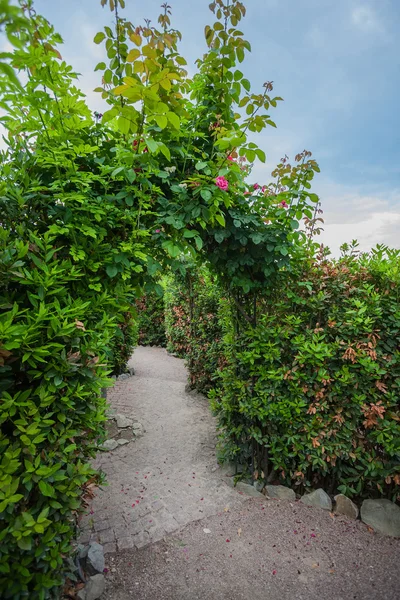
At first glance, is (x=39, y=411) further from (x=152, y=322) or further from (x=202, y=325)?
(x=152, y=322)

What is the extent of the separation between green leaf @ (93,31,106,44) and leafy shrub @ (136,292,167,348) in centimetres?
989

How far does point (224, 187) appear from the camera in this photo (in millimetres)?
2172

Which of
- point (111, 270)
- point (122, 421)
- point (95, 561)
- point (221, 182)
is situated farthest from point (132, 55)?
point (122, 421)

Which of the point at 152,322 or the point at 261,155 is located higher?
the point at 261,155

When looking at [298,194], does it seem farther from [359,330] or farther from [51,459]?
[51,459]

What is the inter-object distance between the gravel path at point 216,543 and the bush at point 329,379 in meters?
0.43

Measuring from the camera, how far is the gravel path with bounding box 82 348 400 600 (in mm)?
2252

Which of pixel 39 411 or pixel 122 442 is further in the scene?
pixel 122 442

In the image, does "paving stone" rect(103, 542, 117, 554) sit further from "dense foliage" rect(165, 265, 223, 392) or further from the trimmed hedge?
"dense foliage" rect(165, 265, 223, 392)

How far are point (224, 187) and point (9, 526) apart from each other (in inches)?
87.0

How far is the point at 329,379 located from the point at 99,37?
10.6 ft

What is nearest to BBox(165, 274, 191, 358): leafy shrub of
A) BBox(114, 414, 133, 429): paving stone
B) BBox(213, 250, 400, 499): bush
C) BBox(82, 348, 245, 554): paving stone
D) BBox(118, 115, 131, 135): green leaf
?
BBox(82, 348, 245, 554): paving stone

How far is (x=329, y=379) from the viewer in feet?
9.78

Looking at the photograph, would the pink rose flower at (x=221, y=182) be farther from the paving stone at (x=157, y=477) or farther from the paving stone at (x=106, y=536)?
the paving stone at (x=106, y=536)
